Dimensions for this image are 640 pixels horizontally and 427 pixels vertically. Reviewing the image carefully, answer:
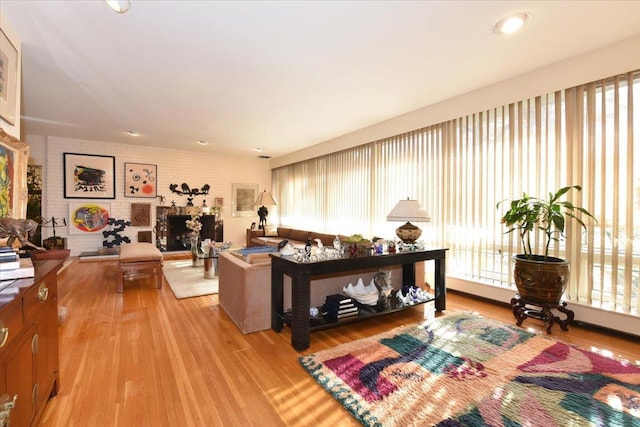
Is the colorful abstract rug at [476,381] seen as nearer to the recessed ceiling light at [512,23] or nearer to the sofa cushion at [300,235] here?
the recessed ceiling light at [512,23]

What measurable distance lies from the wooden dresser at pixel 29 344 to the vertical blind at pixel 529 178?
4.24 meters

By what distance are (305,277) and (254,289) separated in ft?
2.22

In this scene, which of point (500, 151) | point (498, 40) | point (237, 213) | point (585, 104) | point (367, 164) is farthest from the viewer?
point (237, 213)

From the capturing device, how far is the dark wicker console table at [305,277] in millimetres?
2439

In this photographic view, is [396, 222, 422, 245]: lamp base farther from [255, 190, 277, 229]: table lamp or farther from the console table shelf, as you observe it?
[255, 190, 277, 229]: table lamp

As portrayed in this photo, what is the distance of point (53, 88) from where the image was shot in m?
3.66

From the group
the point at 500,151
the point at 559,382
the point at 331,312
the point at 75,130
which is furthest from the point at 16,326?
the point at 75,130

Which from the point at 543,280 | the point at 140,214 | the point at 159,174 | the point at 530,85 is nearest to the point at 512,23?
the point at 530,85

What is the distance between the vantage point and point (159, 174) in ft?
24.0

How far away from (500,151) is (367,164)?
97.8 inches

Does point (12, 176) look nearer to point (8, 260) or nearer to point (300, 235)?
point (8, 260)

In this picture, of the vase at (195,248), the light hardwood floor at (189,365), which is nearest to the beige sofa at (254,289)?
the light hardwood floor at (189,365)

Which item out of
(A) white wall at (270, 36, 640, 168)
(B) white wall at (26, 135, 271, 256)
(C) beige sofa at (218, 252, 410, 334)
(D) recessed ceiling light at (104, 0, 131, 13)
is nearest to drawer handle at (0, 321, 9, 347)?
(C) beige sofa at (218, 252, 410, 334)

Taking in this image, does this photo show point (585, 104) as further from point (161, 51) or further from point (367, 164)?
point (161, 51)
